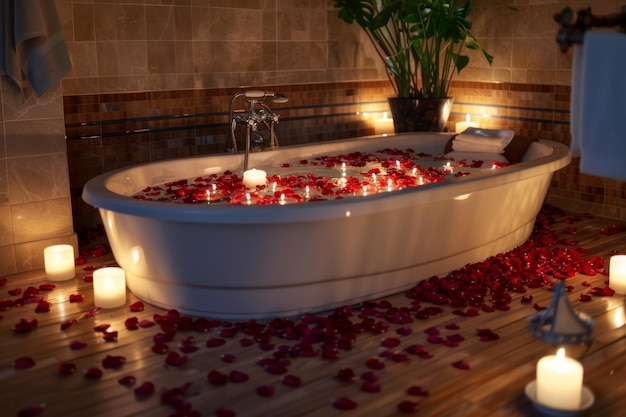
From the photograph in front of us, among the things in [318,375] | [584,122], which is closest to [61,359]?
[318,375]

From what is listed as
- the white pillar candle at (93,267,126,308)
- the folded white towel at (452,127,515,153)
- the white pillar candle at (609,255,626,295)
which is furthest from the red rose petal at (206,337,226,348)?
the folded white towel at (452,127,515,153)

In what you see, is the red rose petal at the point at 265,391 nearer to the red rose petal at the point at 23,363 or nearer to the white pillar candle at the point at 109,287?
the red rose petal at the point at 23,363

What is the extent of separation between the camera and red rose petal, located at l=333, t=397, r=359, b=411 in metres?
2.19

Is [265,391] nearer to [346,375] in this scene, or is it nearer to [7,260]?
[346,375]

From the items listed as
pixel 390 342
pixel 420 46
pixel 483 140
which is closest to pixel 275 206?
pixel 390 342

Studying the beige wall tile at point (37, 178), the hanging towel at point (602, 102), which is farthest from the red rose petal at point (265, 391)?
the beige wall tile at point (37, 178)

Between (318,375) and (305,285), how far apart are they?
0.51 meters

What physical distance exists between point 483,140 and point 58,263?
2.44 metres

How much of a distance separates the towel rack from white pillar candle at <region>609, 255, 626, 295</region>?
5.50 feet

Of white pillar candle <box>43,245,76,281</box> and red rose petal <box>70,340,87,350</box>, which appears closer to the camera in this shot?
red rose petal <box>70,340,87,350</box>

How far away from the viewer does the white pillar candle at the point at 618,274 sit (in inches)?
124

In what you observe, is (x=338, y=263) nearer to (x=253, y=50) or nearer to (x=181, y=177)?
(x=181, y=177)

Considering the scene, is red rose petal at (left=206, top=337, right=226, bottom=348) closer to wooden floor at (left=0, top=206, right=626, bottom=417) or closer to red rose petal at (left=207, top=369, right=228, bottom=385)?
wooden floor at (left=0, top=206, right=626, bottom=417)

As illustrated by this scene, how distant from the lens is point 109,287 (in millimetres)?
2982
